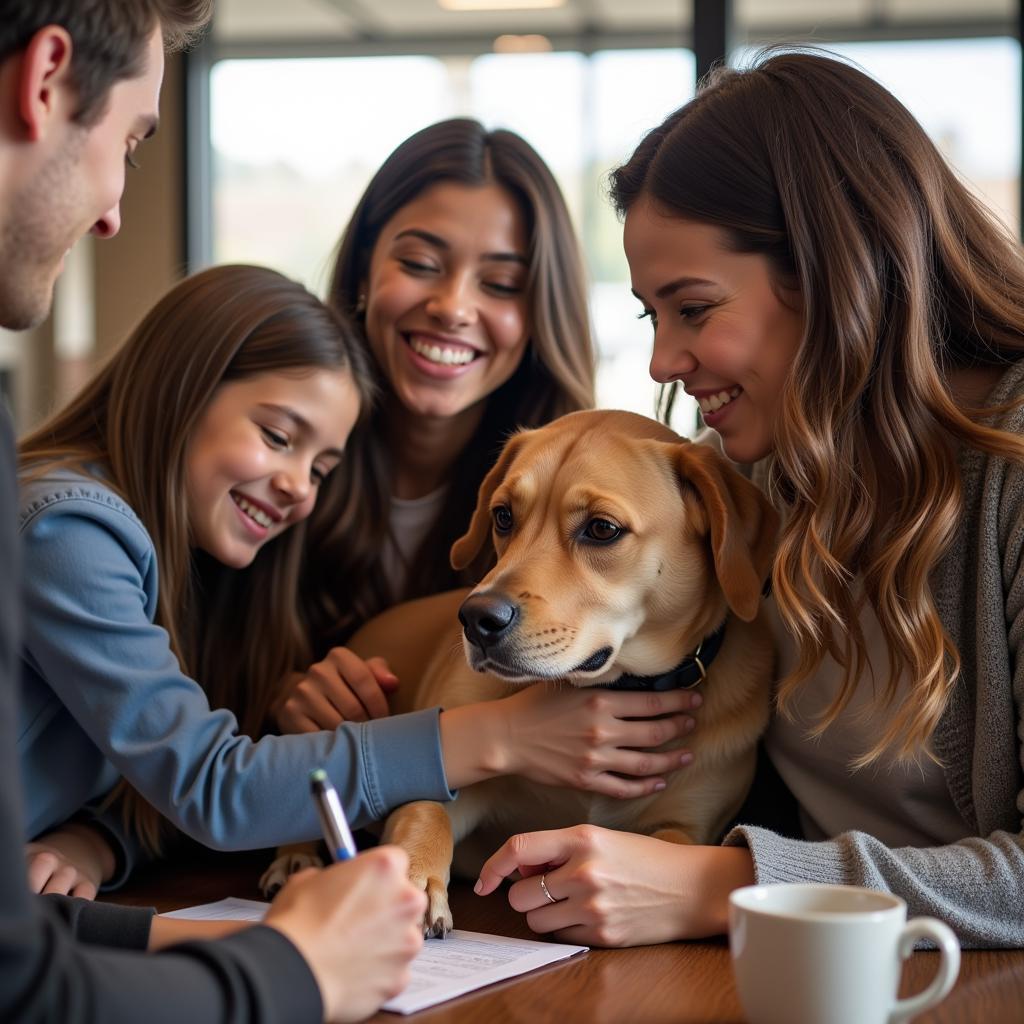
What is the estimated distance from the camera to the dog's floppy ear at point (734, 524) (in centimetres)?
151

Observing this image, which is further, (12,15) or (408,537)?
(408,537)

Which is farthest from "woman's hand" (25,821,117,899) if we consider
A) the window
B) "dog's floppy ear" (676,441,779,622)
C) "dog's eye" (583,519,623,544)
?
the window

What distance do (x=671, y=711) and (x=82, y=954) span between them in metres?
0.91

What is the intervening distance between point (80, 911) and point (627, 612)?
2.40 ft

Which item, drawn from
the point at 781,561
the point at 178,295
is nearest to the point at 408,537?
the point at 178,295

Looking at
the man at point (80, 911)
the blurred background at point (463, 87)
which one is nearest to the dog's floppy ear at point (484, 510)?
the man at point (80, 911)

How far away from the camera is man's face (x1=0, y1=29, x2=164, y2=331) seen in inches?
37.4

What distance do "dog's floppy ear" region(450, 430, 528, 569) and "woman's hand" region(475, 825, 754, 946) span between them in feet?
1.99

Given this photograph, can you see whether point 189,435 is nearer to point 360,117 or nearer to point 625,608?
point 625,608

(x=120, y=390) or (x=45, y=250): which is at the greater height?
(x=45, y=250)

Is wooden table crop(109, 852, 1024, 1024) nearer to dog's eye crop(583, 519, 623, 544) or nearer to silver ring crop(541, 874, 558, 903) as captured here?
silver ring crop(541, 874, 558, 903)

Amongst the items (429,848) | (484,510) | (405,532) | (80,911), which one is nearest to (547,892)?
(429,848)

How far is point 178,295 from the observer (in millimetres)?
1923

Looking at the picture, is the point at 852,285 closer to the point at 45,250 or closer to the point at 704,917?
the point at 704,917
